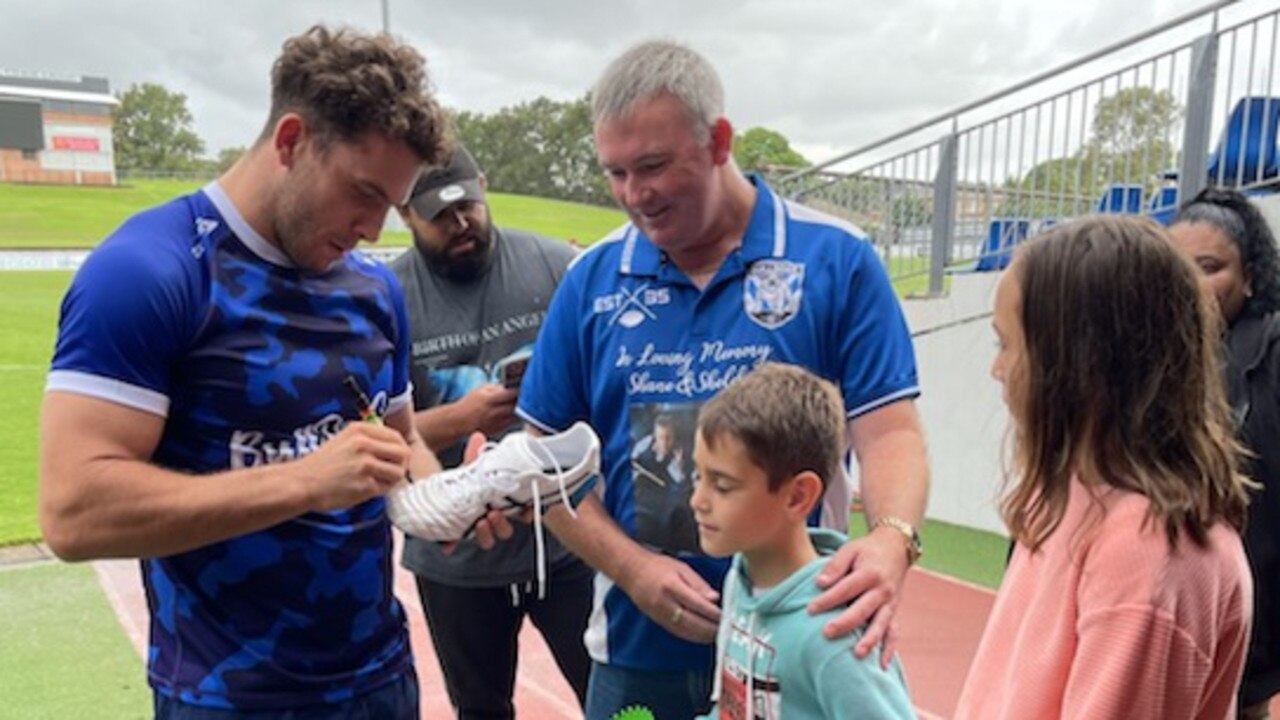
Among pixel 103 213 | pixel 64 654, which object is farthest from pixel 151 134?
pixel 64 654

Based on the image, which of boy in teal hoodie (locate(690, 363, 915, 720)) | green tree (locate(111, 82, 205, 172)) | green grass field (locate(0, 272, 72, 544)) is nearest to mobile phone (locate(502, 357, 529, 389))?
boy in teal hoodie (locate(690, 363, 915, 720))

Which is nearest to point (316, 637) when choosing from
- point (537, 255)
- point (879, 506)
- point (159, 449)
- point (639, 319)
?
point (159, 449)

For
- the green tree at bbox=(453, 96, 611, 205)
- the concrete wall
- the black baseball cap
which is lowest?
the concrete wall

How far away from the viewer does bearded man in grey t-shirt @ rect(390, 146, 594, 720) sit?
2.92 meters

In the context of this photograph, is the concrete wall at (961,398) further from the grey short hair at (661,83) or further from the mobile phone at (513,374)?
the grey short hair at (661,83)

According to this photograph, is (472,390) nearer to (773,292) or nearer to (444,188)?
(444,188)

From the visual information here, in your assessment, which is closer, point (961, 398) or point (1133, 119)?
point (1133, 119)

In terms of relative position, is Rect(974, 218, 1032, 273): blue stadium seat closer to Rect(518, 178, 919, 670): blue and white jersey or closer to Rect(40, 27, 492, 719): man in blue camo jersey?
Rect(518, 178, 919, 670): blue and white jersey

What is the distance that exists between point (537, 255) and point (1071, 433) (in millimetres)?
2176

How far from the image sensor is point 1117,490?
4.25 ft

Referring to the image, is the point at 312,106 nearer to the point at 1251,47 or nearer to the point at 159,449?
the point at 159,449

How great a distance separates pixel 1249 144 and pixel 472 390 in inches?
198

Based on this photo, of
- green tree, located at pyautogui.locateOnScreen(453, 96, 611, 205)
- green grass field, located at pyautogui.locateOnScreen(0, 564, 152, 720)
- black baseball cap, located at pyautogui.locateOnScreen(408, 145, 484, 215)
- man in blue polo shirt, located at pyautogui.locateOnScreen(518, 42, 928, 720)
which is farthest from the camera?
green tree, located at pyautogui.locateOnScreen(453, 96, 611, 205)

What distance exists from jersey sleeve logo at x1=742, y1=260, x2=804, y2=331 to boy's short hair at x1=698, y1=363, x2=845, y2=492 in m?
0.26
